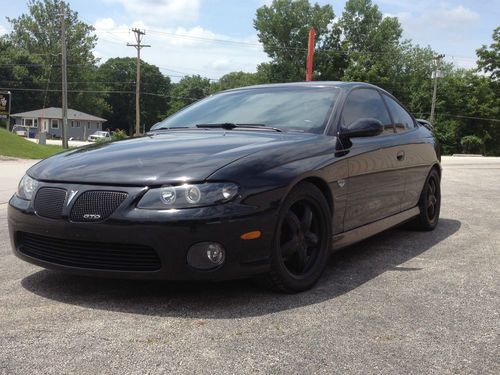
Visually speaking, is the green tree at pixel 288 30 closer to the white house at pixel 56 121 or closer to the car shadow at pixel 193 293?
the white house at pixel 56 121

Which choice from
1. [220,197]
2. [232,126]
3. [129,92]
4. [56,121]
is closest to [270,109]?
[232,126]

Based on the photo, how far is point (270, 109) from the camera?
4.41 meters

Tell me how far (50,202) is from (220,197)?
1.06 metres

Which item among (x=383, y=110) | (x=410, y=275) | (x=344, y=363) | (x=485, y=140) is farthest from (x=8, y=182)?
(x=485, y=140)

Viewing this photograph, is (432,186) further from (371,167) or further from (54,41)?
(54,41)

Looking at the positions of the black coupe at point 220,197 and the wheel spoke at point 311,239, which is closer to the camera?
the black coupe at point 220,197

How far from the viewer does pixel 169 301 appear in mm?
3340

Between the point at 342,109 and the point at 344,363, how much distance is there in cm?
231

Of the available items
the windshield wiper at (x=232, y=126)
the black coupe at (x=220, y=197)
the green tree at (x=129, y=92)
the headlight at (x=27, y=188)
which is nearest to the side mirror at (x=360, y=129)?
the black coupe at (x=220, y=197)

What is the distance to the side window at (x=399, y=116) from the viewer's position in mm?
5340

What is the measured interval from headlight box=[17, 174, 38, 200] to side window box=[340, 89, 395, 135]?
7.45 feet

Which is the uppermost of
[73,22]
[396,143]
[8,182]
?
[73,22]

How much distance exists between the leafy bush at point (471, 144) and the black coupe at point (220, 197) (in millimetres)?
59680

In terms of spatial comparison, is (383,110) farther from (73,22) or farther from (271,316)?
(73,22)
